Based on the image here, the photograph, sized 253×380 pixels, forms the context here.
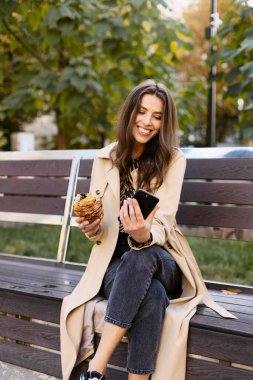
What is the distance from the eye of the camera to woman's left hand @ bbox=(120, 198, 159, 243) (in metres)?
2.44

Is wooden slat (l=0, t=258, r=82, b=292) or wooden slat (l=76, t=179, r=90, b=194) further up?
wooden slat (l=76, t=179, r=90, b=194)

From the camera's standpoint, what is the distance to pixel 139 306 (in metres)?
2.48

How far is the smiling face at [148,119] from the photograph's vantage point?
10.0 ft

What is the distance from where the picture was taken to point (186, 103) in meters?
7.41

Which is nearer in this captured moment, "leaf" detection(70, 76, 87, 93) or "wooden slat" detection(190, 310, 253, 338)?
"wooden slat" detection(190, 310, 253, 338)

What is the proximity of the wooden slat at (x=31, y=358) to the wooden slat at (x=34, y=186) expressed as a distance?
1301 millimetres

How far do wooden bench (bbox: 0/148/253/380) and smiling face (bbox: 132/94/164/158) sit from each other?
22.2 inches

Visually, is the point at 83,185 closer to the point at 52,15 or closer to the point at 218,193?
the point at 218,193

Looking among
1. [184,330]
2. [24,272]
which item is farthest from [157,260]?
[24,272]

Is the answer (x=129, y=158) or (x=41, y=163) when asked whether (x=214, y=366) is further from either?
(x=41, y=163)

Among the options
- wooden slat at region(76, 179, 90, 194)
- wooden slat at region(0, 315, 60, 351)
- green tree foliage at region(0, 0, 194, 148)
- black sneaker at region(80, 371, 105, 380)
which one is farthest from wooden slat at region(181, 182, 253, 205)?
green tree foliage at region(0, 0, 194, 148)


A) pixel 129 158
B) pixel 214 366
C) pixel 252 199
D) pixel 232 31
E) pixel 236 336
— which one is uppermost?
pixel 232 31

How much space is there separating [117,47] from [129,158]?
3.32m

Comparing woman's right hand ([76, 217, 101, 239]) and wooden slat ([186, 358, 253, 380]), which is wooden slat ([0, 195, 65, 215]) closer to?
woman's right hand ([76, 217, 101, 239])
